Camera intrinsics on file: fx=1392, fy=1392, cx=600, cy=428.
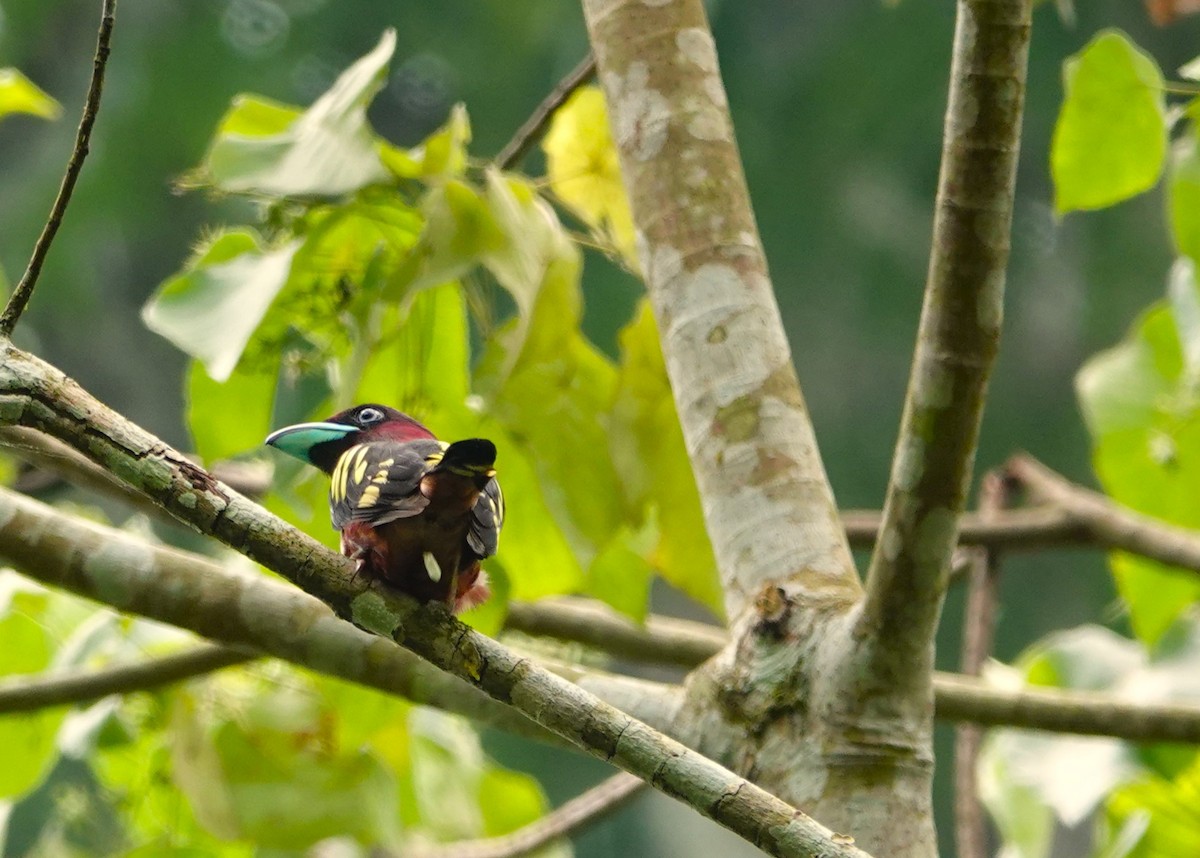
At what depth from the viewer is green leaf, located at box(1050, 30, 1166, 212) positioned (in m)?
1.79

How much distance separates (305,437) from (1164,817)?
5.57ft

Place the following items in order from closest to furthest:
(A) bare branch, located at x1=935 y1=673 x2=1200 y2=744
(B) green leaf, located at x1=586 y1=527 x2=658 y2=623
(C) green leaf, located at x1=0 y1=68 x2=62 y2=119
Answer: (A) bare branch, located at x1=935 y1=673 x2=1200 y2=744
(B) green leaf, located at x1=586 y1=527 x2=658 y2=623
(C) green leaf, located at x1=0 y1=68 x2=62 y2=119

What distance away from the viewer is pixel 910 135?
9711 mm

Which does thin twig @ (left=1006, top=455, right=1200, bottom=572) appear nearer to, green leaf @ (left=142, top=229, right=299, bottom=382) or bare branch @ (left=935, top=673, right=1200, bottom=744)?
bare branch @ (left=935, top=673, right=1200, bottom=744)

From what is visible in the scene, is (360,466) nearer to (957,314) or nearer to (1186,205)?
(957,314)

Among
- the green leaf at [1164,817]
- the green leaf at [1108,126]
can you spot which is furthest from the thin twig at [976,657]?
the green leaf at [1108,126]

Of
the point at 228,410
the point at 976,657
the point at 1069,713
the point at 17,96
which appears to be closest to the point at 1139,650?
the point at 976,657

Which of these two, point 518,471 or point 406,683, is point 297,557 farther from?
point 518,471

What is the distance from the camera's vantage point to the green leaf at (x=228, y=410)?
1923 millimetres

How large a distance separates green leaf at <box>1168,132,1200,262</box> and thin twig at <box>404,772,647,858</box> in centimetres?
115

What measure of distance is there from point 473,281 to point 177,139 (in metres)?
8.46

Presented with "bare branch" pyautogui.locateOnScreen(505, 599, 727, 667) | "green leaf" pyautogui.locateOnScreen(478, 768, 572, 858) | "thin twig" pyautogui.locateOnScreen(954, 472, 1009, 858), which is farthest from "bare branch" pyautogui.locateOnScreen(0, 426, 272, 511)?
"thin twig" pyautogui.locateOnScreen(954, 472, 1009, 858)

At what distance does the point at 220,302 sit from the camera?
5.79 feet

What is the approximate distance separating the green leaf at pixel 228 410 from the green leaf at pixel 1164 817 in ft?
5.25
